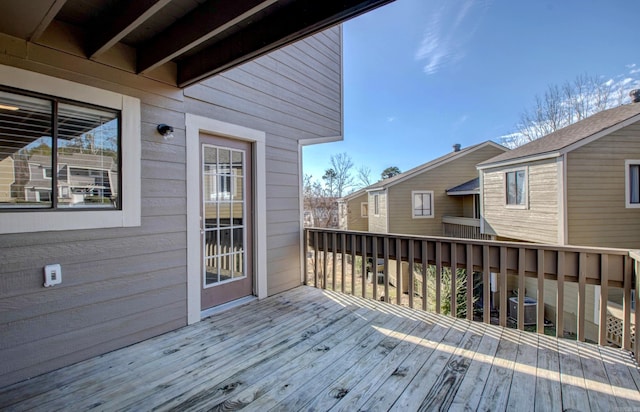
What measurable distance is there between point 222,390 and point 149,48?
8.36 feet

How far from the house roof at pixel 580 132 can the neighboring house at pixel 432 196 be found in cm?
330

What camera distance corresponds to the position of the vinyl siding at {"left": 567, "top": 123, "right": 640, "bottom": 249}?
6.55 m

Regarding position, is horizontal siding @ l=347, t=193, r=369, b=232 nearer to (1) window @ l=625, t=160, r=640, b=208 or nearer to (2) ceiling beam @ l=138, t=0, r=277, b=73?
(1) window @ l=625, t=160, r=640, b=208

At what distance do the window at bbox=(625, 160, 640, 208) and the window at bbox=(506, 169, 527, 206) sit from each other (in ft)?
6.37

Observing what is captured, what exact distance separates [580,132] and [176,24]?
8981 mm

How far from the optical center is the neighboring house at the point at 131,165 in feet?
5.83

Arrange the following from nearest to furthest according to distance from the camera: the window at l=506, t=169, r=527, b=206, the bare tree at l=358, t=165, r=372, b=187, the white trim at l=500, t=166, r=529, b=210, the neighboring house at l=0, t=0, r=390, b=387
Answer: the neighboring house at l=0, t=0, r=390, b=387 < the white trim at l=500, t=166, r=529, b=210 < the window at l=506, t=169, r=527, b=206 < the bare tree at l=358, t=165, r=372, b=187

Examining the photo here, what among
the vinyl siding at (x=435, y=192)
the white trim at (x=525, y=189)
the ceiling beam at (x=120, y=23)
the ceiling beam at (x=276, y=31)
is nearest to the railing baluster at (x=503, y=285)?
the ceiling beam at (x=276, y=31)

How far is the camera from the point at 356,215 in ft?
50.4

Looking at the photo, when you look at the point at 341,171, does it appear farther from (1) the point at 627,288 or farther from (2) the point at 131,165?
(1) the point at 627,288

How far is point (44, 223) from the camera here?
1.91 metres

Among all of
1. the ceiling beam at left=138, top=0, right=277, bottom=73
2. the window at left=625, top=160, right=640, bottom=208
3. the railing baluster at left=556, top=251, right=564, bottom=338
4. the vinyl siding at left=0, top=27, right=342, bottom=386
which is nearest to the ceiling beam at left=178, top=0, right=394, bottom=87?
the ceiling beam at left=138, top=0, right=277, bottom=73

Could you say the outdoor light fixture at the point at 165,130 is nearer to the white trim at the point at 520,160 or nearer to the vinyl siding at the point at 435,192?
the white trim at the point at 520,160

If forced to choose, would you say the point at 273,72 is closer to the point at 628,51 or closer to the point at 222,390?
the point at 222,390
